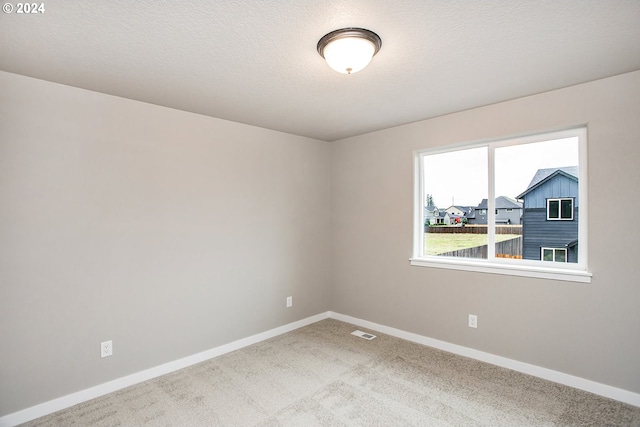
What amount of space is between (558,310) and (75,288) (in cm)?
385

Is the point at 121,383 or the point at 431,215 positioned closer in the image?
the point at 121,383

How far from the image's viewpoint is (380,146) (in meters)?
3.92

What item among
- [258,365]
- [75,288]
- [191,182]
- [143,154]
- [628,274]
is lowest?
[258,365]

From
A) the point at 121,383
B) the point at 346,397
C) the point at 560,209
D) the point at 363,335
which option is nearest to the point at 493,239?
the point at 560,209

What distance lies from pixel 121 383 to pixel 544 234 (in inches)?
150

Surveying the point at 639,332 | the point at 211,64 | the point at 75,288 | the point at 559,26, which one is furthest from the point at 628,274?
the point at 75,288

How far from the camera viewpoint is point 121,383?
2.65 m

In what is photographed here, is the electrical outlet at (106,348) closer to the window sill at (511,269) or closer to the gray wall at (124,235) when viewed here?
the gray wall at (124,235)

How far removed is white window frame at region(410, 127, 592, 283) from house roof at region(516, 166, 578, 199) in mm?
65

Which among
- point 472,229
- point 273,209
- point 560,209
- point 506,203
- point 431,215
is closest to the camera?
point 560,209

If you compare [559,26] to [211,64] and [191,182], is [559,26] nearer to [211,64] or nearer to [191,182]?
[211,64]

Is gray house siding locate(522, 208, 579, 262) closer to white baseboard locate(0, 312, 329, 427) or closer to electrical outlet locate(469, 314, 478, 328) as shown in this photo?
electrical outlet locate(469, 314, 478, 328)

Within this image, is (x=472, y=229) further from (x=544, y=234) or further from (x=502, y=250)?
(x=544, y=234)

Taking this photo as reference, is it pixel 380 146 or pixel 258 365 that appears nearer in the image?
pixel 258 365
